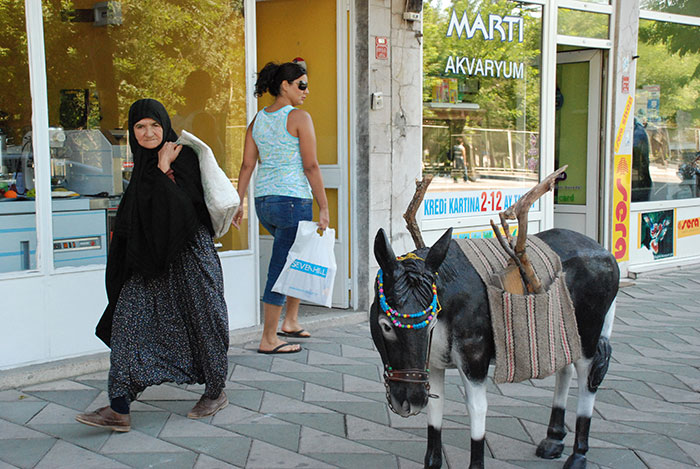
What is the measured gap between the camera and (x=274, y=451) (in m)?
3.77

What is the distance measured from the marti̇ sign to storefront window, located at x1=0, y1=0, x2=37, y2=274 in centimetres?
404

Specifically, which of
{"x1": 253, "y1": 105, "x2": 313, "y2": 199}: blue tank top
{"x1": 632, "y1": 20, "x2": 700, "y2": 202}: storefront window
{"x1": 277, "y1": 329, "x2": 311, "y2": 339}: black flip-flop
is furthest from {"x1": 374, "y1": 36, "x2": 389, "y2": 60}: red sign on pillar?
{"x1": 632, "y1": 20, "x2": 700, "y2": 202}: storefront window

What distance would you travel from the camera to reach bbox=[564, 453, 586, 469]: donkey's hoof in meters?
3.52

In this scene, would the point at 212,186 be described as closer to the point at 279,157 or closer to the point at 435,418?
the point at 279,157

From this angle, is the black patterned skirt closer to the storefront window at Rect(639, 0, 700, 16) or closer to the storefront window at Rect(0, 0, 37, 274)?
the storefront window at Rect(0, 0, 37, 274)

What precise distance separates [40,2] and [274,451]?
11.1 ft

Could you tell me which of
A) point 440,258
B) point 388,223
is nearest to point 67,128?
point 388,223

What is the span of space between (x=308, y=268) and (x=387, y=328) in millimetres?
2493

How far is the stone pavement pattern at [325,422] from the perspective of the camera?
145 inches

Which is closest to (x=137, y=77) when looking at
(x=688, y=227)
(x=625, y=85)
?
(x=625, y=85)

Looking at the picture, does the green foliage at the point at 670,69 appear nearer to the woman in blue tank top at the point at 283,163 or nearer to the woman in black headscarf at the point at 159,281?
the woman in blue tank top at the point at 283,163

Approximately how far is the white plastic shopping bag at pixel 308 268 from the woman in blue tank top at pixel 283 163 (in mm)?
144

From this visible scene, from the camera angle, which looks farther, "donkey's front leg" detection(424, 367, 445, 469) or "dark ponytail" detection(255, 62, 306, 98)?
"dark ponytail" detection(255, 62, 306, 98)

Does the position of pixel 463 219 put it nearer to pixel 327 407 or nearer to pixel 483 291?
pixel 327 407
